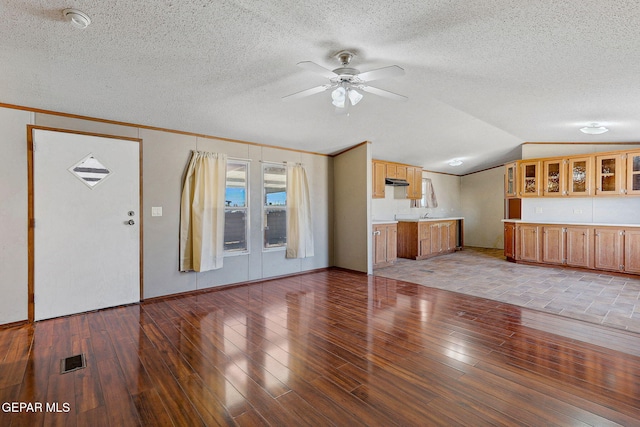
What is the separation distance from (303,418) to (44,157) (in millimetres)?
3896

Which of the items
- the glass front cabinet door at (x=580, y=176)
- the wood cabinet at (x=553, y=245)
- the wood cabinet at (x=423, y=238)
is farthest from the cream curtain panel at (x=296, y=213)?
the glass front cabinet door at (x=580, y=176)

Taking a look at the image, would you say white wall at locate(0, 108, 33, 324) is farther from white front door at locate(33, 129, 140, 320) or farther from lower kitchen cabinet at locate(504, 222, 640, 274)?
lower kitchen cabinet at locate(504, 222, 640, 274)

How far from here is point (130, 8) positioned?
192cm

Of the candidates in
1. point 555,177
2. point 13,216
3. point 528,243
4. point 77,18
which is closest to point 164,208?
point 13,216

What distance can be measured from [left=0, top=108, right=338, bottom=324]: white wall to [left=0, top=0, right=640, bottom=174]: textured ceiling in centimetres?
23

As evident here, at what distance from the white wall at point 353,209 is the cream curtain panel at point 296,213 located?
2.85 feet

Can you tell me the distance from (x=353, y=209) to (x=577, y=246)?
4.46 meters

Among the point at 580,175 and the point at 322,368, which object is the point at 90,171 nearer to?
the point at 322,368

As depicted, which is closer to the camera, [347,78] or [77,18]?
[77,18]

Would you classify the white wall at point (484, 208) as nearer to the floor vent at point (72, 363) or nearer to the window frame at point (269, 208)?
the window frame at point (269, 208)

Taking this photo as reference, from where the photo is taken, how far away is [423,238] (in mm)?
7332

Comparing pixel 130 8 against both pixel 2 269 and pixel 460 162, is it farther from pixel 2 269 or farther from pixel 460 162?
pixel 460 162

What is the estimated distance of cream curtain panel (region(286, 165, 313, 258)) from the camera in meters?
5.44

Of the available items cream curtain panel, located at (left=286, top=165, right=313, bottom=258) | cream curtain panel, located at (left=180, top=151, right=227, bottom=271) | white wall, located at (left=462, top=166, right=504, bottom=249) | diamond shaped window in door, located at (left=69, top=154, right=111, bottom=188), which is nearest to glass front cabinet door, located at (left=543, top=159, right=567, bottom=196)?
white wall, located at (left=462, top=166, right=504, bottom=249)
